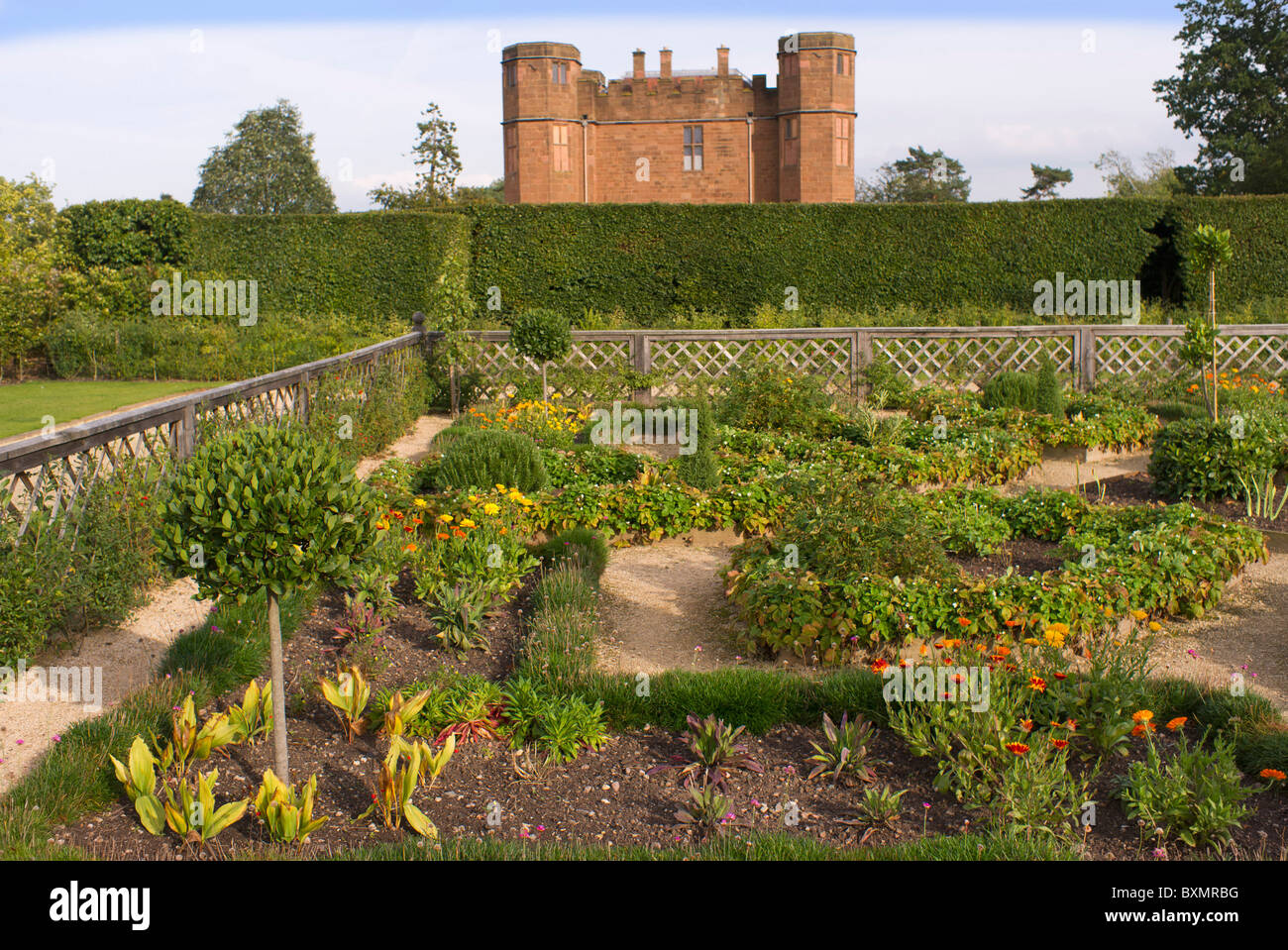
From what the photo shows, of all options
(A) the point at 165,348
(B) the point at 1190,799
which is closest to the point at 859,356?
(B) the point at 1190,799

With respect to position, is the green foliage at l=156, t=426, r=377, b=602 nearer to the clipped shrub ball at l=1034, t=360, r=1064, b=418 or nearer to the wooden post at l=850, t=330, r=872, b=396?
the clipped shrub ball at l=1034, t=360, r=1064, b=418

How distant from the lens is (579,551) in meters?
6.11

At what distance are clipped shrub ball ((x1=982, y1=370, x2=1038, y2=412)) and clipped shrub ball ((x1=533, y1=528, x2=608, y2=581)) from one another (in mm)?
5874

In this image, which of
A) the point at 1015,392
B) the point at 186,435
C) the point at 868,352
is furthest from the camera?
the point at 868,352

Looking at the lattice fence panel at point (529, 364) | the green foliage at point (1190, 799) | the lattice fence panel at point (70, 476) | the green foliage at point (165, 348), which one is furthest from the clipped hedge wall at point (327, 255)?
the green foliage at point (1190, 799)

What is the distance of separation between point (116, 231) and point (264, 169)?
33925 mm

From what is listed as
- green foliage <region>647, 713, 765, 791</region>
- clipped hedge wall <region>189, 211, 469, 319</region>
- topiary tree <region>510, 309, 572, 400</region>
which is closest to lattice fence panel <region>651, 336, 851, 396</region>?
topiary tree <region>510, 309, 572, 400</region>

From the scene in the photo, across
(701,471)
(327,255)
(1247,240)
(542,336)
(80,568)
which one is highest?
(1247,240)

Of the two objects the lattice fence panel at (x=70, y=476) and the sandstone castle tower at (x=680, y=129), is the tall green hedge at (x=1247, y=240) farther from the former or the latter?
the lattice fence panel at (x=70, y=476)

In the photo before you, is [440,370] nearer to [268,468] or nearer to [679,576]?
[679,576]

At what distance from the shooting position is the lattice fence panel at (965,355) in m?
12.5

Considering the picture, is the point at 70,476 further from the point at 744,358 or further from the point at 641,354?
the point at 744,358

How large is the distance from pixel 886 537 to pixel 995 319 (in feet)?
44.5

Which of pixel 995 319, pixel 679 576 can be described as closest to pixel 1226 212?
pixel 995 319
